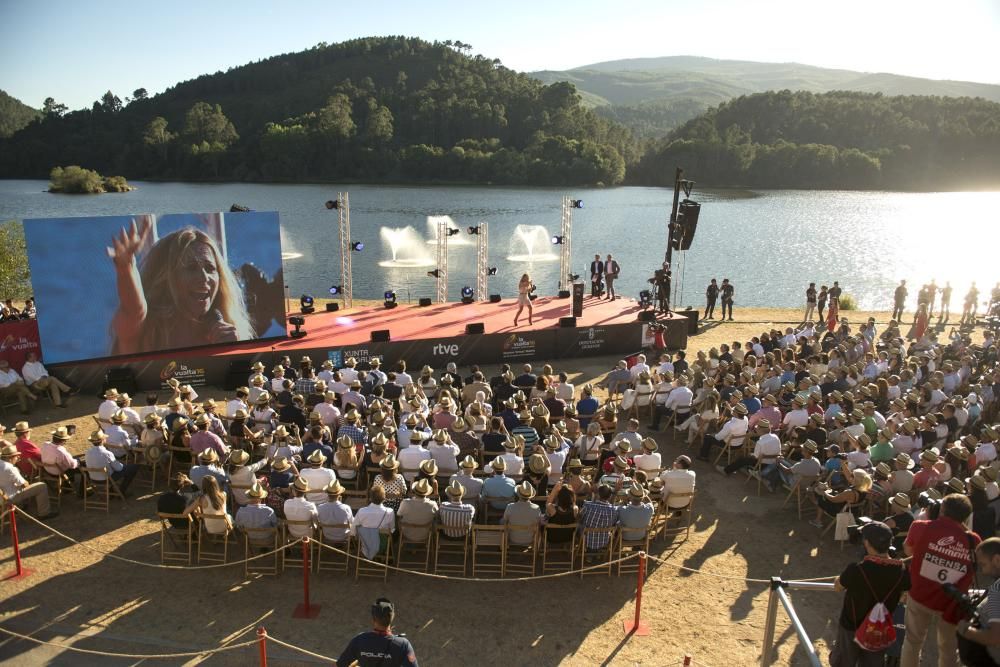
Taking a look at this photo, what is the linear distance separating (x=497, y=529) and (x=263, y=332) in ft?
34.3

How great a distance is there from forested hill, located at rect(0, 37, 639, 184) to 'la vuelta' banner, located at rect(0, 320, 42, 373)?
81516 millimetres

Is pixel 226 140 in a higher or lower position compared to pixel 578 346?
higher

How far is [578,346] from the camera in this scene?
1805 centimetres

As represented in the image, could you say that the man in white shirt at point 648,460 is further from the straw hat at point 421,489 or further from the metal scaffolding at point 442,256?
the metal scaffolding at point 442,256

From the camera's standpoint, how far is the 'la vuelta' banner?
46.2 ft

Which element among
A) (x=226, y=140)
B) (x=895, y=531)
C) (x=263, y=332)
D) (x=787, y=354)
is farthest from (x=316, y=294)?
(x=226, y=140)

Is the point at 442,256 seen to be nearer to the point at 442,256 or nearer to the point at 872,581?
the point at 442,256

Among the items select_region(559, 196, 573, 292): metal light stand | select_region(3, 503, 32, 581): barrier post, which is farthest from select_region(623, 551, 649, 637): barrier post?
select_region(559, 196, 573, 292): metal light stand

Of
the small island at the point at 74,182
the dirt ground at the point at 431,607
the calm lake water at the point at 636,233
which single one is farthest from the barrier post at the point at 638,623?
the small island at the point at 74,182

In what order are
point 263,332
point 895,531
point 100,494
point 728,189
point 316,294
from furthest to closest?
point 728,189
point 316,294
point 263,332
point 100,494
point 895,531

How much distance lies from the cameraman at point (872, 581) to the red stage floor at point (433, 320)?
41.6 ft

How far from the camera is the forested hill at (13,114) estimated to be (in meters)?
134

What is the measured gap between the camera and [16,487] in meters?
8.80

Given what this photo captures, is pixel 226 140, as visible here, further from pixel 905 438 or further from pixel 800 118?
pixel 905 438
